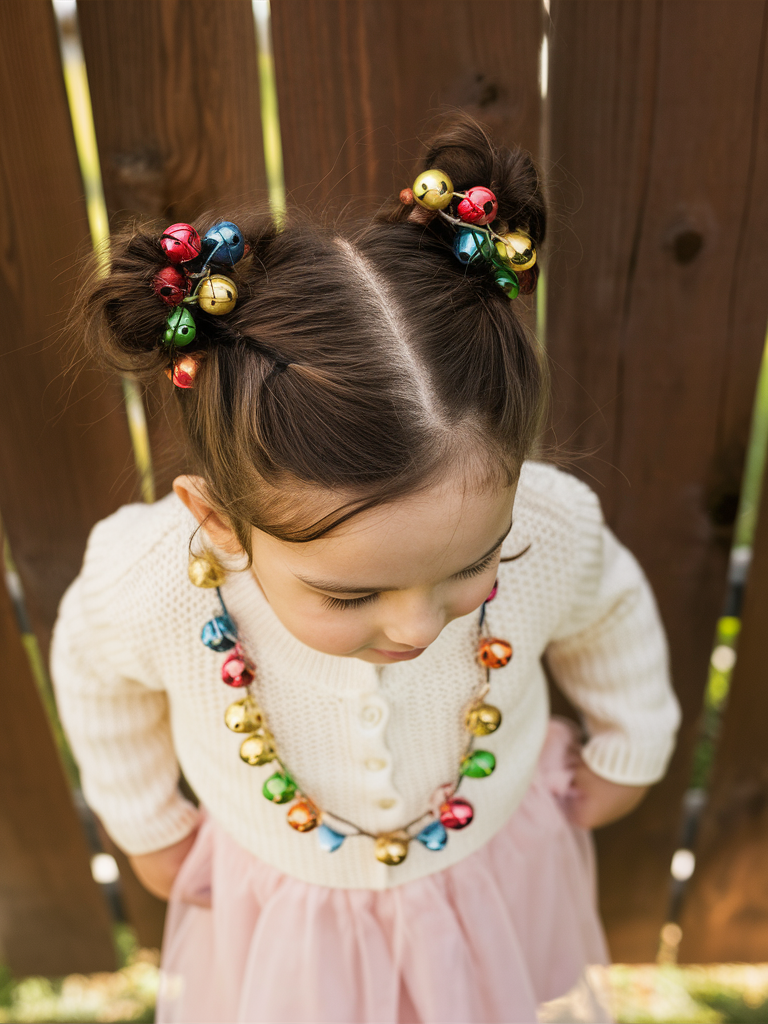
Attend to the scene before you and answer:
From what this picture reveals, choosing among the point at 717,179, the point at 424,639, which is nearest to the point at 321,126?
the point at 717,179

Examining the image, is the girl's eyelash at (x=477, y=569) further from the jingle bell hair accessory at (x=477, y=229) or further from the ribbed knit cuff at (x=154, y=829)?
the ribbed knit cuff at (x=154, y=829)

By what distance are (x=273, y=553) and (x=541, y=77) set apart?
708 mm

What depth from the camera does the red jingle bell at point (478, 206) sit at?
81cm

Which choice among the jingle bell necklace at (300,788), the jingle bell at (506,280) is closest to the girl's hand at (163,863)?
the jingle bell necklace at (300,788)

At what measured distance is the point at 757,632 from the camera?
147cm

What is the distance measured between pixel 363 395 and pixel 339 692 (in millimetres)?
451

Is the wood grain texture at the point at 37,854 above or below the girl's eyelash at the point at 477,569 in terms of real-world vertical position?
below

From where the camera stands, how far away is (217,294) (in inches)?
30.3

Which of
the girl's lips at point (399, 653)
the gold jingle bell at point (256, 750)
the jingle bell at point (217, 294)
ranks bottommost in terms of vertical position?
the gold jingle bell at point (256, 750)

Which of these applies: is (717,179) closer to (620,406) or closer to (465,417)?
(620,406)

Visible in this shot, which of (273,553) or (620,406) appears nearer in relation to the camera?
(273,553)

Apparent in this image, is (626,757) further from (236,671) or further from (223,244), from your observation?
(223,244)

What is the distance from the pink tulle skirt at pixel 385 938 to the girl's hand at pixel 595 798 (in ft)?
0.08

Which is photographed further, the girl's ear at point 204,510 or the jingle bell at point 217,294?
the girl's ear at point 204,510
